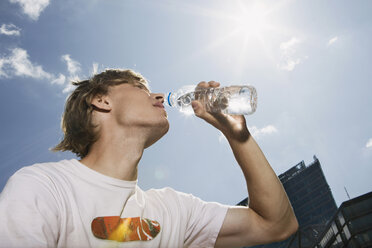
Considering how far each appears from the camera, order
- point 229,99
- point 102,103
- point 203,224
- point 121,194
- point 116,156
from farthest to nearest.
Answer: point 229,99 → point 102,103 → point 203,224 → point 116,156 → point 121,194

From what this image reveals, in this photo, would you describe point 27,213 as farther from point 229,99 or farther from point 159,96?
point 229,99

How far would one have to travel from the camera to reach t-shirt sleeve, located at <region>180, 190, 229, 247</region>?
1876 mm

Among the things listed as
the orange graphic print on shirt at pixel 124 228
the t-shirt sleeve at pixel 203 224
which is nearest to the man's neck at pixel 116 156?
the orange graphic print on shirt at pixel 124 228

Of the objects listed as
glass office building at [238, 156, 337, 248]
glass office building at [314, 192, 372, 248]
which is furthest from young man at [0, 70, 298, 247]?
glass office building at [238, 156, 337, 248]

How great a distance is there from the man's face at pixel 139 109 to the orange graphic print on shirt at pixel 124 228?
30.3 inches

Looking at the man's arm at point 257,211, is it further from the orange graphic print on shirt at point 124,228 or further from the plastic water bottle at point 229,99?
the orange graphic print on shirt at point 124,228

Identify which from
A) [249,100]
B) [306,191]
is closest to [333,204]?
[306,191]

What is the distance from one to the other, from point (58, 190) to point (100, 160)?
1.44 feet

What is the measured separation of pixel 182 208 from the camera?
1.92 metres

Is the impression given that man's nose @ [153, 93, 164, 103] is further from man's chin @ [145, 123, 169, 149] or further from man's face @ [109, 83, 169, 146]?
man's chin @ [145, 123, 169, 149]

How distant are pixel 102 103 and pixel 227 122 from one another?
3.91 ft

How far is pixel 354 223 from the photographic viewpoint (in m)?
9.28

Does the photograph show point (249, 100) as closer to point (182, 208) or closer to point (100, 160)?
point (182, 208)

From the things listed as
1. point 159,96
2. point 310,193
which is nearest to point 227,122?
point 159,96
